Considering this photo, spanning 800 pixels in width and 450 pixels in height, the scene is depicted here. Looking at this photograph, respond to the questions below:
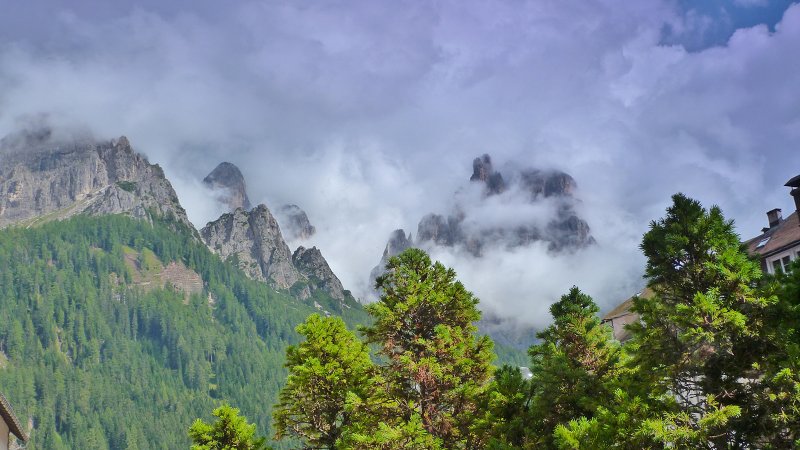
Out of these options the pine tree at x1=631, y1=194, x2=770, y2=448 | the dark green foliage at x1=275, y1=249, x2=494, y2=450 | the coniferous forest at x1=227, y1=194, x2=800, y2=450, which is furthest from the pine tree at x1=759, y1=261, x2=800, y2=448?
the dark green foliage at x1=275, y1=249, x2=494, y2=450

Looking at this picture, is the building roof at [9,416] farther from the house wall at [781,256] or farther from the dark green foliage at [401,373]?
the house wall at [781,256]

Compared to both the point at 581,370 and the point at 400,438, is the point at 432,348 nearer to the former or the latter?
the point at 400,438

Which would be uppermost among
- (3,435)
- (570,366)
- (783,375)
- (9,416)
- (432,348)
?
A: (432,348)

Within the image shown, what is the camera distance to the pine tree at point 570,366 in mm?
29406

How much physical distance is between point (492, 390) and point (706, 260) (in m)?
14.3

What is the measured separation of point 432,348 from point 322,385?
8.84m

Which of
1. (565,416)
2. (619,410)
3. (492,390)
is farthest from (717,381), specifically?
(492,390)

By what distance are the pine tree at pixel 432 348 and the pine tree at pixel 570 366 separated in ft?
13.9

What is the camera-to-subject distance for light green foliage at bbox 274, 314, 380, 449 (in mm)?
40219

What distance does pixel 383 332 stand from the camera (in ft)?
124

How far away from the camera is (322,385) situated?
40500mm

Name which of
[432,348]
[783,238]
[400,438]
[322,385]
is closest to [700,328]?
[400,438]

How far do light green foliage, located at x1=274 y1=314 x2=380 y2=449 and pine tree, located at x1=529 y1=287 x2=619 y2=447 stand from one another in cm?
1266

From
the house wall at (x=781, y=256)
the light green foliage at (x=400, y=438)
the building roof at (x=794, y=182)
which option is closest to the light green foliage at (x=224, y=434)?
the light green foliage at (x=400, y=438)
